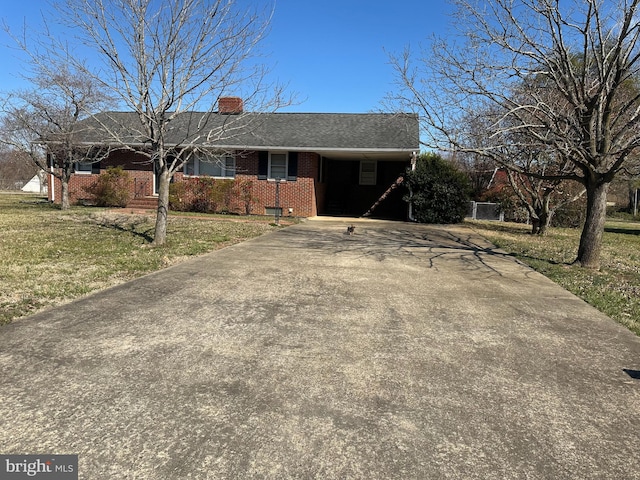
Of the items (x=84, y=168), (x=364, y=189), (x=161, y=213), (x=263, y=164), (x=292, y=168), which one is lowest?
(x=161, y=213)

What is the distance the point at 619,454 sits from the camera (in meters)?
2.56

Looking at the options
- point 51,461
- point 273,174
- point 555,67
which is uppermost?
point 555,67

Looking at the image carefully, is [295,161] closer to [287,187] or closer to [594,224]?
[287,187]

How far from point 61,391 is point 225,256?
5.69 meters

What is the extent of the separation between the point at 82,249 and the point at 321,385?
730 cm

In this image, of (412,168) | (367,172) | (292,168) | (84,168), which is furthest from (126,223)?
(367,172)

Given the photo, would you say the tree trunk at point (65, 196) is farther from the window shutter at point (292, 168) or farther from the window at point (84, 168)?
the window shutter at point (292, 168)

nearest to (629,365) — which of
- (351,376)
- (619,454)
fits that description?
(619,454)

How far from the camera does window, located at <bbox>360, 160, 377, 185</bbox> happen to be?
21.5 meters

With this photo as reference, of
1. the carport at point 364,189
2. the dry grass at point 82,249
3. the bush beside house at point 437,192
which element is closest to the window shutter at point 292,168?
the carport at point 364,189

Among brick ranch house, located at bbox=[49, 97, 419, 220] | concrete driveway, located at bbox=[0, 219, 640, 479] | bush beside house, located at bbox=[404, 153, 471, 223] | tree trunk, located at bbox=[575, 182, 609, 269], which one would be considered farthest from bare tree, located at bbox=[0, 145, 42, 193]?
tree trunk, located at bbox=[575, 182, 609, 269]

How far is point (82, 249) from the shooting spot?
877 centimetres

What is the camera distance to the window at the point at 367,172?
2153 centimetres

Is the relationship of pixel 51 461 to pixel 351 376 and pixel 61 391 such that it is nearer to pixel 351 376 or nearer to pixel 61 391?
pixel 61 391
